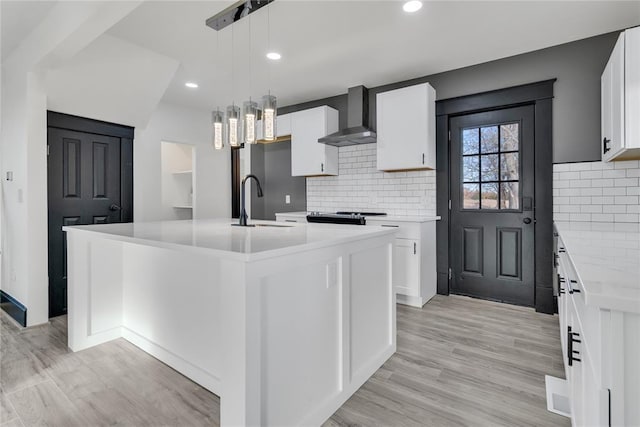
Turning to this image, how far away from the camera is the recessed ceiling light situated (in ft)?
7.80

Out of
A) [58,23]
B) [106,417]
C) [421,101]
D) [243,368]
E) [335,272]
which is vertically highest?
[58,23]

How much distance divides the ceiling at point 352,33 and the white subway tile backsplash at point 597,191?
1161 mm

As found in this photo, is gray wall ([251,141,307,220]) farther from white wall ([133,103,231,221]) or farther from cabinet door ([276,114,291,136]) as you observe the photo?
white wall ([133,103,231,221])

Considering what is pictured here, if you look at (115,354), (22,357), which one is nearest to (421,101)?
(115,354)

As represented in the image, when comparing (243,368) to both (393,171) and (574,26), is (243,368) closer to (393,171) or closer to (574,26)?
(393,171)

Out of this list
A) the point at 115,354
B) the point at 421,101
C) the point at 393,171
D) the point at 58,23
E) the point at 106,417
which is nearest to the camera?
the point at 106,417

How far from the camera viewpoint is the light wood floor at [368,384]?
162 centimetres

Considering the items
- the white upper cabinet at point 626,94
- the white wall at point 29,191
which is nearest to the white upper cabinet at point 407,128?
the white upper cabinet at point 626,94

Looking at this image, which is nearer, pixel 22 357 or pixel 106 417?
pixel 106 417

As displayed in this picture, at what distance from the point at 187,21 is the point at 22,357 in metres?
2.72

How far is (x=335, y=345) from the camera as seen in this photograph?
5.43ft

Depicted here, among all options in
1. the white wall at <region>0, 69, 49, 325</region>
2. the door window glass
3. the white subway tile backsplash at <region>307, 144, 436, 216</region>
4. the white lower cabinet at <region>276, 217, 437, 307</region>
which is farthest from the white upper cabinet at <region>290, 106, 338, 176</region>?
the white wall at <region>0, 69, 49, 325</region>

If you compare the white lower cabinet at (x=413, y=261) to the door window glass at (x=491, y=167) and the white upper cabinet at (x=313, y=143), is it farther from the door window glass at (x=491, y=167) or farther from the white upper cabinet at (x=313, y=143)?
the white upper cabinet at (x=313, y=143)

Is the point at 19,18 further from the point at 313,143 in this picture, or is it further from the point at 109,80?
the point at 313,143
